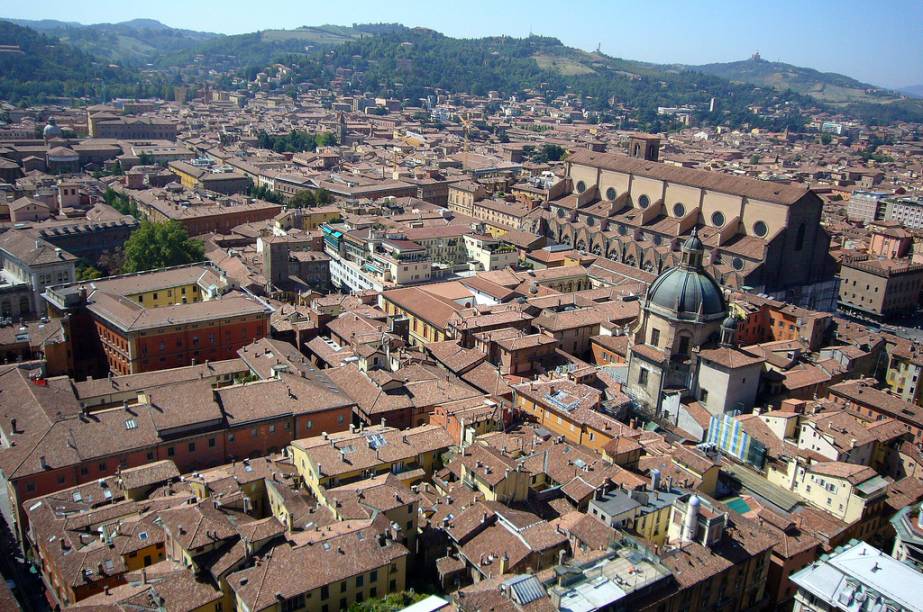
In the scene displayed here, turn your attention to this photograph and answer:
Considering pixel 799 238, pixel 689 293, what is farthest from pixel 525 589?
pixel 799 238

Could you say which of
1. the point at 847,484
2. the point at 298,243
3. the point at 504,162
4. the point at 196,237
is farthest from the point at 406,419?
the point at 504,162

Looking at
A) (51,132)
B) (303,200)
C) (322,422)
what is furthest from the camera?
(51,132)

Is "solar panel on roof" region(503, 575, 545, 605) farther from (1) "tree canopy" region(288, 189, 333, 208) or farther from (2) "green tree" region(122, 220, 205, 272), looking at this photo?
(1) "tree canopy" region(288, 189, 333, 208)

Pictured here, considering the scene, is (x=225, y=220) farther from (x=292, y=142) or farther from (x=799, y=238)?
(x=292, y=142)

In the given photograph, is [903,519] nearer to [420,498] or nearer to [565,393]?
[565,393]

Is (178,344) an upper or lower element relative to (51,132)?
lower

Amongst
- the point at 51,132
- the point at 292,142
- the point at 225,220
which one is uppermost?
the point at 51,132
